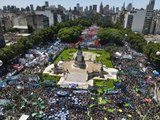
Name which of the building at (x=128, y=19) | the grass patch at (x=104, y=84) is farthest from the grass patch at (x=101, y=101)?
the building at (x=128, y=19)

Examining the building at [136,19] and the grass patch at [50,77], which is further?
the building at [136,19]

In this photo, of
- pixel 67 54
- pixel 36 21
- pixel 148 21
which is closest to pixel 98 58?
pixel 67 54

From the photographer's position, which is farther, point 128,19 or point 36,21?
point 128,19

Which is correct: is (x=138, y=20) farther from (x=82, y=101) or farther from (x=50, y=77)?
(x=82, y=101)

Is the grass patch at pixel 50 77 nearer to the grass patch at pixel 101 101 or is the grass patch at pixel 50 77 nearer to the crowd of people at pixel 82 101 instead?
the crowd of people at pixel 82 101

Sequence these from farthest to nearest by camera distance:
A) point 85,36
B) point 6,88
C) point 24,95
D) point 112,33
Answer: point 85,36
point 112,33
point 6,88
point 24,95

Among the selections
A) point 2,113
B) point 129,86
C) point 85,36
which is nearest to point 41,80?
point 2,113

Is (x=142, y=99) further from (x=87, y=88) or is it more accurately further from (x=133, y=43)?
(x=133, y=43)

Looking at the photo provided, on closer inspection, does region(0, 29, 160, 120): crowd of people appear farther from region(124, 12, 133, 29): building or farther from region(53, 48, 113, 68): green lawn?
region(124, 12, 133, 29): building

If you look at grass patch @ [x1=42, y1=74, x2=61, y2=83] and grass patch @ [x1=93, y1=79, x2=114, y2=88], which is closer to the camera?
grass patch @ [x1=93, y1=79, x2=114, y2=88]

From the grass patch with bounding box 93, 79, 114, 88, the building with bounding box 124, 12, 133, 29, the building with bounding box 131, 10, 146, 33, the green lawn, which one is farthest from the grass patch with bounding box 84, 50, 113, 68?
the building with bounding box 131, 10, 146, 33

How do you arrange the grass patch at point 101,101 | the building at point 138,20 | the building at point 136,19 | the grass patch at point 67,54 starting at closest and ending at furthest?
the grass patch at point 101,101, the grass patch at point 67,54, the building at point 138,20, the building at point 136,19
